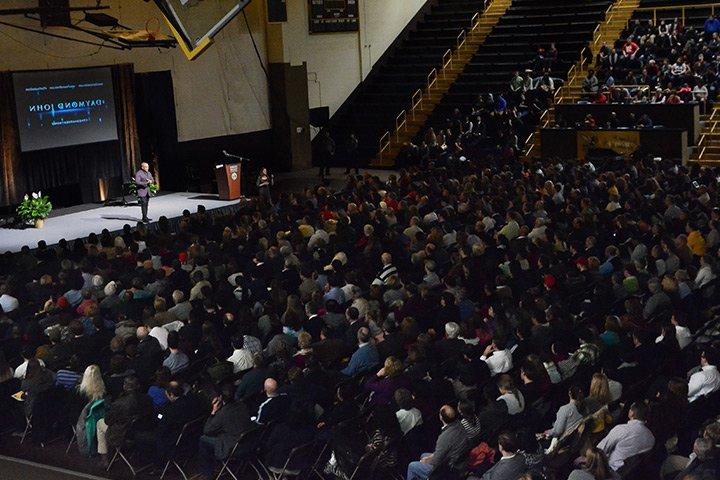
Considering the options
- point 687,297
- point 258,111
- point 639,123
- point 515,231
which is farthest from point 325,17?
point 687,297

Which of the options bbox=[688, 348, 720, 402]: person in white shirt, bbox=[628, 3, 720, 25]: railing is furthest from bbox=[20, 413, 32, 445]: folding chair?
bbox=[628, 3, 720, 25]: railing

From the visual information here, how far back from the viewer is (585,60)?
29.0 meters

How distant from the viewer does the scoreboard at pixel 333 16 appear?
29.6 metres

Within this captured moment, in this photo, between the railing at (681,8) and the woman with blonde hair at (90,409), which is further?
the railing at (681,8)

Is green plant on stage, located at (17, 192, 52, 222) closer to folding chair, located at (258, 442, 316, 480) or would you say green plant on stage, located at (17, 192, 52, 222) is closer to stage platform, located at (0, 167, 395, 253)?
stage platform, located at (0, 167, 395, 253)

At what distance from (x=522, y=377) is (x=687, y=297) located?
9.59 ft

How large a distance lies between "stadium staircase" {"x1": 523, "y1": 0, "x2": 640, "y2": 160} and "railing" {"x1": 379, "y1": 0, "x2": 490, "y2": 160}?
433 cm

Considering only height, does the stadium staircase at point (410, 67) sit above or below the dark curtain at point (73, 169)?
above

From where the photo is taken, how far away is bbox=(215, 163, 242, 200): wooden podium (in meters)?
22.5

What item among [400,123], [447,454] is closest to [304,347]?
[447,454]

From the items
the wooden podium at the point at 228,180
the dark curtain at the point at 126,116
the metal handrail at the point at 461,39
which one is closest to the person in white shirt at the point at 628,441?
the wooden podium at the point at 228,180

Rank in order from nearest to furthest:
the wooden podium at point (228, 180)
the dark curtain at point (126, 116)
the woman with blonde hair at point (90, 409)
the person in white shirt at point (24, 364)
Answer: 1. the woman with blonde hair at point (90, 409)
2. the person in white shirt at point (24, 364)
3. the wooden podium at point (228, 180)
4. the dark curtain at point (126, 116)

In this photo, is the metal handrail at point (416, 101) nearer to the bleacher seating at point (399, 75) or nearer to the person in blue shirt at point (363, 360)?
the bleacher seating at point (399, 75)

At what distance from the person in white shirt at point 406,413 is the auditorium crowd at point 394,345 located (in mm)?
11
